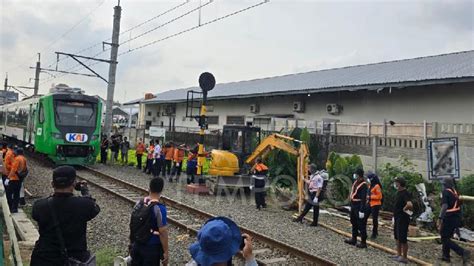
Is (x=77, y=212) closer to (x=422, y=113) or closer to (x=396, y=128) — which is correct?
(x=396, y=128)

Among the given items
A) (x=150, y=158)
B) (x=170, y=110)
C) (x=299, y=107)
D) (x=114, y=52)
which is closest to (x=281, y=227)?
(x=150, y=158)

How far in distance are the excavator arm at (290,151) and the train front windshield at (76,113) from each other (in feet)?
25.1

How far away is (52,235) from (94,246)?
4.27m

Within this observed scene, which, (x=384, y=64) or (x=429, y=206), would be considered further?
(x=384, y=64)

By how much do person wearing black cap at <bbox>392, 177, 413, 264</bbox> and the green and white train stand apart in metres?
13.7

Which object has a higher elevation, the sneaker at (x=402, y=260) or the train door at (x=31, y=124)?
the train door at (x=31, y=124)

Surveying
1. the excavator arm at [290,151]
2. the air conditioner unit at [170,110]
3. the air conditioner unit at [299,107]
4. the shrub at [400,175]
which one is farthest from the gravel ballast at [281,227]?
the air conditioner unit at [170,110]

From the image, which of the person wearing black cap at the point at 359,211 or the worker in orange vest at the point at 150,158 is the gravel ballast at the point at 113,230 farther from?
the worker in orange vest at the point at 150,158

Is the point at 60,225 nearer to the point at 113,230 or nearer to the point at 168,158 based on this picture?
the point at 113,230

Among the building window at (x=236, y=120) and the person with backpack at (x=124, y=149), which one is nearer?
the person with backpack at (x=124, y=149)

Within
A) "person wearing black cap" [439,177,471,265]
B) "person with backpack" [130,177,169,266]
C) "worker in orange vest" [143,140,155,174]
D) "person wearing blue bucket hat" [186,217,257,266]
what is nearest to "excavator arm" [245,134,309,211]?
"person wearing black cap" [439,177,471,265]

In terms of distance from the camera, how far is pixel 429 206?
34.9 feet

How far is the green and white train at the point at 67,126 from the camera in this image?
56.2ft

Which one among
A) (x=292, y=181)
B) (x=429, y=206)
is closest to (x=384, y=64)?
(x=292, y=181)
